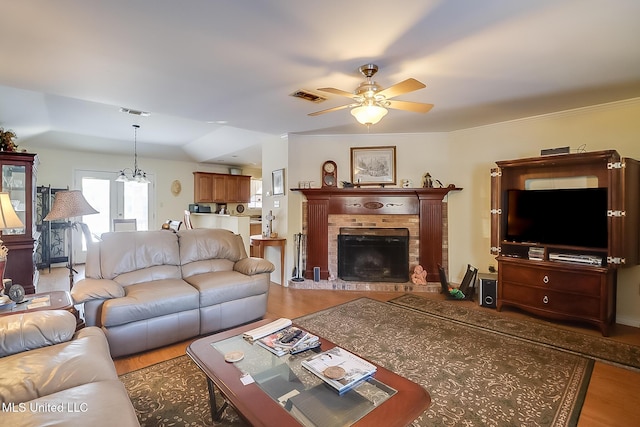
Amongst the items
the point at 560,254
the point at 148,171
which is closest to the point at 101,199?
the point at 148,171

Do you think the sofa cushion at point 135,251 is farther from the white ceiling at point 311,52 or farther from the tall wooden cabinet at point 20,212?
the tall wooden cabinet at point 20,212

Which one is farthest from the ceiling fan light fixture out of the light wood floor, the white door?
the white door

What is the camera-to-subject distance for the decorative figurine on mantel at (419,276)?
447cm

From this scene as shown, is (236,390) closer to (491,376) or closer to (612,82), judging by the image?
(491,376)

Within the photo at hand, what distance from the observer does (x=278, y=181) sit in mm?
4949

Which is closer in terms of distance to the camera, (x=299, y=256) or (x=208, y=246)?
(x=208, y=246)

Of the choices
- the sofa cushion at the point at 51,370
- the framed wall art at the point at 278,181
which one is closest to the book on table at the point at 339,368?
the sofa cushion at the point at 51,370

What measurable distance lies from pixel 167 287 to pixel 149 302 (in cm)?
25

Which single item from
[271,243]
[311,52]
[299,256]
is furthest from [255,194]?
[311,52]

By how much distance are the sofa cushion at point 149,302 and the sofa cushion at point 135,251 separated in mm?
275

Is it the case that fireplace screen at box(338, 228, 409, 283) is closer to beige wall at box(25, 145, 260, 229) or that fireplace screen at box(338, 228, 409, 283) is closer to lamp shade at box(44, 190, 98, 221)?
lamp shade at box(44, 190, 98, 221)

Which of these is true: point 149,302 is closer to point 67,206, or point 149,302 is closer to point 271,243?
point 67,206

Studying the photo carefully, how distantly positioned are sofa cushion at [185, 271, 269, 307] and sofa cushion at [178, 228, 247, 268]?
30 cm

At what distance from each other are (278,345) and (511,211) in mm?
3251
